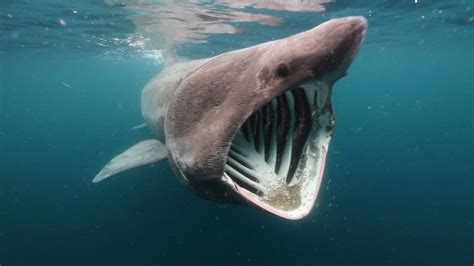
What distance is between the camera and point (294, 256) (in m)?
10.1

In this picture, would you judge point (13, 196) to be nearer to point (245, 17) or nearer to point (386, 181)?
point (245, 17)

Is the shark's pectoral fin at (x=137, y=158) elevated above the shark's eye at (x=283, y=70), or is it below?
below

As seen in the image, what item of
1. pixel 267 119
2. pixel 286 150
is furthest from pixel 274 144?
pixel 267 119

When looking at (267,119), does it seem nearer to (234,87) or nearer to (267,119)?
(267,119)

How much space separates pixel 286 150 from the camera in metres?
3.12

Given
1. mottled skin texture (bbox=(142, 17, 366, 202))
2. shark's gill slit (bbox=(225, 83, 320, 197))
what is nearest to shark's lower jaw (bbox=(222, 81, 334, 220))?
shark's gill slit (bbox=(225, 83, 320, 197))

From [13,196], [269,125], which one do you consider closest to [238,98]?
[269,125]

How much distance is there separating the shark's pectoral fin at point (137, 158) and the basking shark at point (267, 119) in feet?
6.41

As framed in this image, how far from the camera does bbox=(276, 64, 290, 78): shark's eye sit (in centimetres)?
260

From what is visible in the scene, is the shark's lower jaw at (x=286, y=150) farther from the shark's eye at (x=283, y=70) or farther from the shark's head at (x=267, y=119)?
the shark's eye at (x=283, y=70)

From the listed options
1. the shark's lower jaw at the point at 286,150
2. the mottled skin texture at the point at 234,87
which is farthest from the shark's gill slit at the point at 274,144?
the mottled skin texture at the point at 234,87

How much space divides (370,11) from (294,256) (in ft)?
35.1

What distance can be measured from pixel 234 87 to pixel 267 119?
1.68 ft

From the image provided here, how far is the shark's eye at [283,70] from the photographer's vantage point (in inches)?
102
